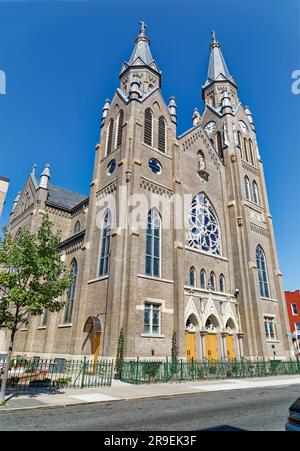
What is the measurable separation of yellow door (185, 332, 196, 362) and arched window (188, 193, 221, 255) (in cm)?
762

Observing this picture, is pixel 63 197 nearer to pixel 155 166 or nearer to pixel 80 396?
pixel 155 166

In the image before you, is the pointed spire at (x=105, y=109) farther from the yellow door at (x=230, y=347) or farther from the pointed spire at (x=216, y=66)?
the yellow door at (x=230, y=347)

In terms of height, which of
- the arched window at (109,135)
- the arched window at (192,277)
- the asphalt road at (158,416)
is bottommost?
the asphalt road at (158,416)

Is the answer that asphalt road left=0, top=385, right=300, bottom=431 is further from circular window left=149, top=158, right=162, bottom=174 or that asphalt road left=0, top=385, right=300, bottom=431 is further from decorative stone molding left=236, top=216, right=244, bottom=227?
decorative stone molding left=236, top=216, right=244, bottom=227

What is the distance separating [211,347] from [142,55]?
113ft

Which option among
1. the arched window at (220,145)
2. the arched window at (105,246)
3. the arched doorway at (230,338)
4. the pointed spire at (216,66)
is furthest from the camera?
the pointed spire at (216,66)

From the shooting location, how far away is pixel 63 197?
39.4m

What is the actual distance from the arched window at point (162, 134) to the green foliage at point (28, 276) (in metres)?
18.0

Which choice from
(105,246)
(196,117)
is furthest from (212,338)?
(196,117)

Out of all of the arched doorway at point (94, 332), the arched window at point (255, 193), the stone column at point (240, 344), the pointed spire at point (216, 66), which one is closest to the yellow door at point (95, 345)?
the arched doorway at point (94, 332)

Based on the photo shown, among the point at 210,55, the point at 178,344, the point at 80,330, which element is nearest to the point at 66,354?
the point at 80,330

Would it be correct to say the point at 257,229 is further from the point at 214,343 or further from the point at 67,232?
the point at 67,232

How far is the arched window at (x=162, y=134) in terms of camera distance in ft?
93.5

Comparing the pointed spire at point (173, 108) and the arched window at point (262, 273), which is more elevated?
the pointed spire at point (173, 108)
